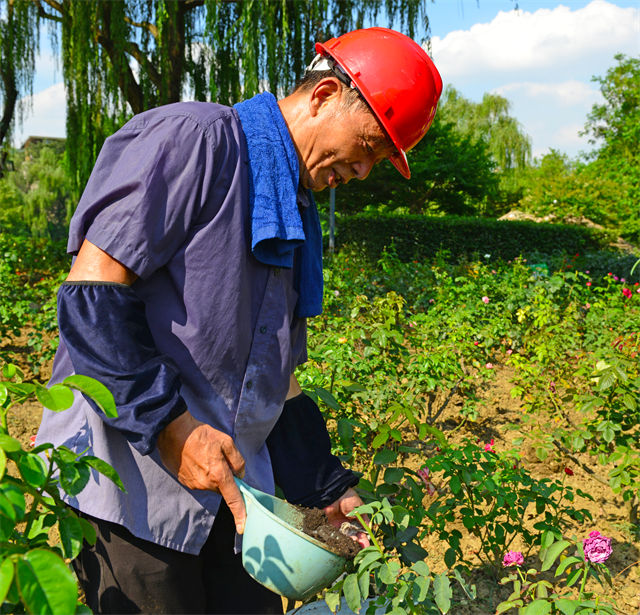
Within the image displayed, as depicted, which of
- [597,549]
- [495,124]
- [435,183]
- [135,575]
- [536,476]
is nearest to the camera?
[135,575]

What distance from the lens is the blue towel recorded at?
117 centimetres

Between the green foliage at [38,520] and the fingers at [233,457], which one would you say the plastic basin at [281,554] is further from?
the green foliage at [38,520]

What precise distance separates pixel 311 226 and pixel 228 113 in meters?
0.34

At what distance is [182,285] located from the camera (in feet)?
3.70

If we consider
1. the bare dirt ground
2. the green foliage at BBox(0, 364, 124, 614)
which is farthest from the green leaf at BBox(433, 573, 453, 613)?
the bare dirt ground

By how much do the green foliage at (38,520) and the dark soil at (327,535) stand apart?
412 millimetres

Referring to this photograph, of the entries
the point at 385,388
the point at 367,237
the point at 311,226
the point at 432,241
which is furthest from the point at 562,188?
the point at 311,226

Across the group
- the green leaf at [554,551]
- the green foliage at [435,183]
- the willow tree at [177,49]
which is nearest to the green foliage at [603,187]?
the green foliage at [435,183]

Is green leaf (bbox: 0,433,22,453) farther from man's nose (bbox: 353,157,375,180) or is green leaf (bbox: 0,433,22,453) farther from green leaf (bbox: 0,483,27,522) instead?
man's nose (bbox: 353,157,375,180)

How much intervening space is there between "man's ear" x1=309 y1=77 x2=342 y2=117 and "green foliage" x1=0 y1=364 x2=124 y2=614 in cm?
69

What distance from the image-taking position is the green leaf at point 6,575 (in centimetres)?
62

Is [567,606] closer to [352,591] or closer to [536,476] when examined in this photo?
[352,591]

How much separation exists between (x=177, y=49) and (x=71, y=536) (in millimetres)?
6238

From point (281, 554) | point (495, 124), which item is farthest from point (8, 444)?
point (495, 124)
